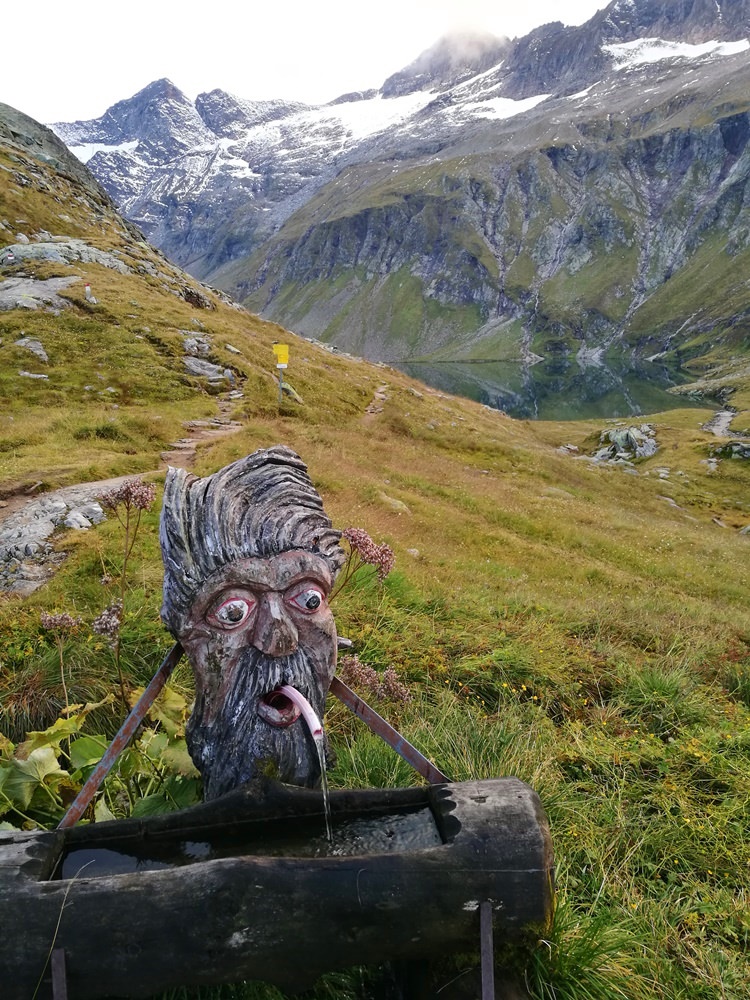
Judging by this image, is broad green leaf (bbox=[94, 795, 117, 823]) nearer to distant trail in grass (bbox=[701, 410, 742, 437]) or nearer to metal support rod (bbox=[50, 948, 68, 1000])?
metal support rod (bbox=[50, 948, 68, 1000])

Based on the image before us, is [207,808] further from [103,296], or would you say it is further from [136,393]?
[103,296]

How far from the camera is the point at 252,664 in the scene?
3168mm

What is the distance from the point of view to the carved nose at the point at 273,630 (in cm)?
312

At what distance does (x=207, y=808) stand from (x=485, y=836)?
144cm

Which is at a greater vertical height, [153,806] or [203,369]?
[203,369]

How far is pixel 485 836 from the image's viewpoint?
275cm

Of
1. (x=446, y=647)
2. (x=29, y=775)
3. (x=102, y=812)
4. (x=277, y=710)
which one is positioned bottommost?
(x=446, y=647)

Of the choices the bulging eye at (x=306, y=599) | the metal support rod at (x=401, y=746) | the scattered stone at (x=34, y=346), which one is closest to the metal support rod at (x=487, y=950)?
the metal support rod at (x=401, y=746)

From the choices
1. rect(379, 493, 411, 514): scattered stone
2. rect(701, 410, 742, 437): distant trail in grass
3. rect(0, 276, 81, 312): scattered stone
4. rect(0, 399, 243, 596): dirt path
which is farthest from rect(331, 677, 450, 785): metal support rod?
rect(701, 410, 742, 437): distant trail in grass

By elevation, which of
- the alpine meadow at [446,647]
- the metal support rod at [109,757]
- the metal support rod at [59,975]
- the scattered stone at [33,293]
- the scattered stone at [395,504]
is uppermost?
the scattered stone at [33,293]

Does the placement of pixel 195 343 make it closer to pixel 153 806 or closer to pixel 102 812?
pixel 102 812

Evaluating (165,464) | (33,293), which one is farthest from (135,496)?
(33,293)

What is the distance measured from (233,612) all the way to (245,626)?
110 millimetres

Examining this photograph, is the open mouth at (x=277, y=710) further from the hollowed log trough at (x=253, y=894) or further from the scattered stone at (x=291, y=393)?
the scattered stone at (x=291, y=393)
